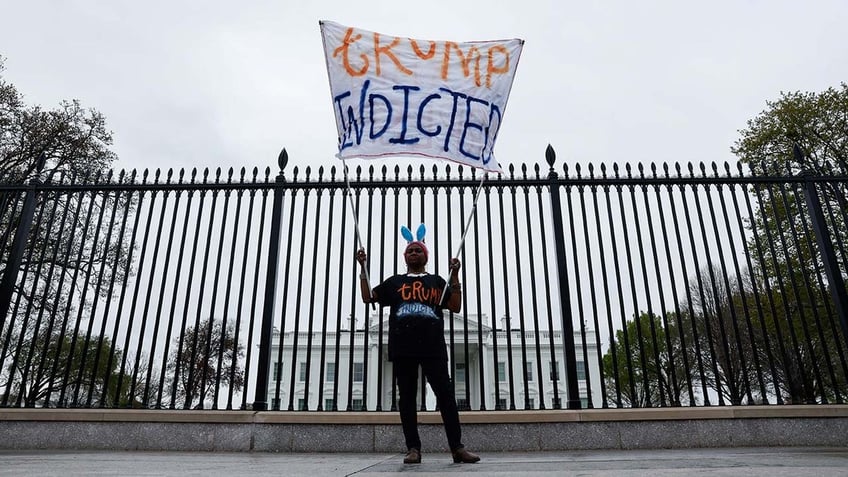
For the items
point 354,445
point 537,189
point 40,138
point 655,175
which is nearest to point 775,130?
point 655,175

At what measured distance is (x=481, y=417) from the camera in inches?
221

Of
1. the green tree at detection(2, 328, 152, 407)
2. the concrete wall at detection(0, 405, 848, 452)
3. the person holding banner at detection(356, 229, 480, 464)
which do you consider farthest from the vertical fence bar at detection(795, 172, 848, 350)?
the green tree at detection(2, 328, 152, 407)

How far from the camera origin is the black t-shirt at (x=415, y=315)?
4.28 meters

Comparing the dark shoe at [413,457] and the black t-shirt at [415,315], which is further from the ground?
the black t-shirt at [415,315]

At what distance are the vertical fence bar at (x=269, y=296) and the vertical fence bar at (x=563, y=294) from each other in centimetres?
335

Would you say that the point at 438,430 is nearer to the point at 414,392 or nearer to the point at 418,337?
the point at 414,392

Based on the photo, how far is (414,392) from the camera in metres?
4.38

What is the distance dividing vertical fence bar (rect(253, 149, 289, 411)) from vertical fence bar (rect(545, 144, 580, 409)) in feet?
11.0

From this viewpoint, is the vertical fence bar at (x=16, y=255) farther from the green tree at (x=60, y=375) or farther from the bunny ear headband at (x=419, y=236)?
the bunny ear headband at (x=419, y=236)

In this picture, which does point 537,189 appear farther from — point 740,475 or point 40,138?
point 40,138

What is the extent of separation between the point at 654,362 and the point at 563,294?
8.83 meters

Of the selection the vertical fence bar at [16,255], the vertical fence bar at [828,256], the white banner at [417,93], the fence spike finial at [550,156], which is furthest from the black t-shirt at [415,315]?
the vertical fence bar at [16,255]

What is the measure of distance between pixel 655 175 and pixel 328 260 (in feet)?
13.8

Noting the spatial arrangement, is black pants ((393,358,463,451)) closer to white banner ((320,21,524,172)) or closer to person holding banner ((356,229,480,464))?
person holding banner ((356,229,480,464))
